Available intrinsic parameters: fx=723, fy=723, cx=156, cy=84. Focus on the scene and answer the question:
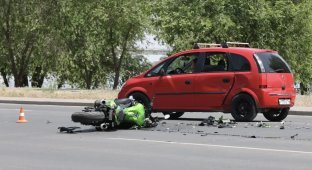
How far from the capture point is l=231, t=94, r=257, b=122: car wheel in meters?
17.1

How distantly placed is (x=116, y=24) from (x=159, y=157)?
33724mm

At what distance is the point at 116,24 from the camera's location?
145ft

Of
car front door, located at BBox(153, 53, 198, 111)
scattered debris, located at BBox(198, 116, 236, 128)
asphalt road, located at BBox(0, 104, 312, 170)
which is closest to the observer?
asphalt road, located at BBox(0, 104, 312, 170)

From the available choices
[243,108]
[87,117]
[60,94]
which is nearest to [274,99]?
[243,108]

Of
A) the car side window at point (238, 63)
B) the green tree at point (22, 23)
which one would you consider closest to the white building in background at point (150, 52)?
the green tree at point (22, 23)

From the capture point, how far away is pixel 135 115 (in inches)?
610

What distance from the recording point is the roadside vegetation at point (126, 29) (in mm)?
40656

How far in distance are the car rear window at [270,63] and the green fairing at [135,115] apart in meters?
3.34

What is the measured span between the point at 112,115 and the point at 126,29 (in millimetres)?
30401

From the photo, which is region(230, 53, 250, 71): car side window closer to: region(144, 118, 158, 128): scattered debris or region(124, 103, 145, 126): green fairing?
region(144, 118, 158, 128): scattered debris

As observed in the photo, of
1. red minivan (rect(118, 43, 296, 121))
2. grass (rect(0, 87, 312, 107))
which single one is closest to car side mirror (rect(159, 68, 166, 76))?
red minivan (rect(118, 43, 296, 121))

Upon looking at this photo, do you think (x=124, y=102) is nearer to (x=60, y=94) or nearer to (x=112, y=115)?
(x=112, y=115)

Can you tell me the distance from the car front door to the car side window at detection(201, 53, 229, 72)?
31 centimetres

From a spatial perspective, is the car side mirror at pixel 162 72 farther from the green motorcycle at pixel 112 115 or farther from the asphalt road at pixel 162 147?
the green motorcycle at pixel 112 115
